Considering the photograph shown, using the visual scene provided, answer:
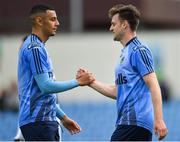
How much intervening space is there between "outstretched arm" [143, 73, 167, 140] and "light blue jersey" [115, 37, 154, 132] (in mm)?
80

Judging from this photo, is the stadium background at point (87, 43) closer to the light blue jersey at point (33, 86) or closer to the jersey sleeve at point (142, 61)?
the light blue jersey at point (33, 86)

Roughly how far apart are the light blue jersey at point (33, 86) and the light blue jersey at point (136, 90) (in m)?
0.69

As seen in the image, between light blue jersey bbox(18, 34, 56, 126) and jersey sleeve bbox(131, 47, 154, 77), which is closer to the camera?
jersey sleeve bbox(131, 47, 154, 77)

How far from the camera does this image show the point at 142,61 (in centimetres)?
834

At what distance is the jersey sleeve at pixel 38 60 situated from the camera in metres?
8.45

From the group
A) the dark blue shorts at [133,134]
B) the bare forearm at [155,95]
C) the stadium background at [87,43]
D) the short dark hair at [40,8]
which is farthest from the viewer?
the stadium background at [87,43]

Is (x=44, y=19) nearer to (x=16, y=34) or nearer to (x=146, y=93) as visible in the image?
(x=146, y=93)

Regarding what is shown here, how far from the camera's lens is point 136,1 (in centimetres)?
3550

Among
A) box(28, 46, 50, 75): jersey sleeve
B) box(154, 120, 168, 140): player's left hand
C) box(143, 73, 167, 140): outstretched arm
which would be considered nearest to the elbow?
box(28, 46, 50, 75): jersey sleeve

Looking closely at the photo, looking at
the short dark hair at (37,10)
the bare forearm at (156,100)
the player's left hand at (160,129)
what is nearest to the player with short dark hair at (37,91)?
the short dark hair at (37,10)

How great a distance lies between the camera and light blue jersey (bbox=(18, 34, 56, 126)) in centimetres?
848

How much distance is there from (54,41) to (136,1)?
4.90 meters

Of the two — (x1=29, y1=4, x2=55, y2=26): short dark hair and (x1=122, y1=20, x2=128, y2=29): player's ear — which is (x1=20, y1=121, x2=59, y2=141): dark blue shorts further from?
(x1=122, y1=20, x2=128, y2=29): player's ear

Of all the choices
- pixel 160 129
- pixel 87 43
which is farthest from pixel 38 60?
pixel 87 43
